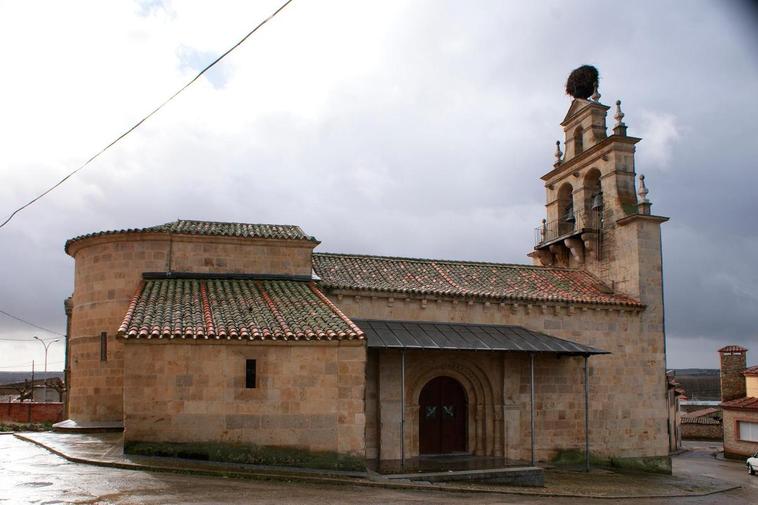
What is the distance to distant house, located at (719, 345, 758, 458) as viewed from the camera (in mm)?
30163

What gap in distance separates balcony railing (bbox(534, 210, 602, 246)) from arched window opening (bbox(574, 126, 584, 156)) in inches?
86.5

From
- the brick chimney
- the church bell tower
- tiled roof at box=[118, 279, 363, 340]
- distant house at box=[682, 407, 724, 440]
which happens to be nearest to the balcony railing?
the church bell tower

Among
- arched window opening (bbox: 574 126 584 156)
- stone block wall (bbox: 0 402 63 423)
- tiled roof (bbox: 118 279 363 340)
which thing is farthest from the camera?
stone block wall (bbox: 0 402 63 423)

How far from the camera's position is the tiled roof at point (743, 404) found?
1191 inches

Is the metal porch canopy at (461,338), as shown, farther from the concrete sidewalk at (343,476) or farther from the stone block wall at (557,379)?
the concrete sidewalk at (343,476)

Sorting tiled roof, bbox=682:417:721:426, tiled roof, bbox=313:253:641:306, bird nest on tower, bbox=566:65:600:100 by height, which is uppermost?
bird nest on tower, bbox=566:65:600:100

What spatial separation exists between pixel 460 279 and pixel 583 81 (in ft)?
32.7

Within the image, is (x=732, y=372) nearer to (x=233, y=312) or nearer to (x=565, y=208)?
(x=565, y=208)

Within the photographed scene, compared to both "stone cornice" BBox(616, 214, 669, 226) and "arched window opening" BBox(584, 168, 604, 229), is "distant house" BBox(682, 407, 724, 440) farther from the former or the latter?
"stone cornice" BBox(616, 214, 669, 226)

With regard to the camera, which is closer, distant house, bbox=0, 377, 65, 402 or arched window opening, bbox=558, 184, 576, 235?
arched window opening, bbox=558, 184, 576, 235

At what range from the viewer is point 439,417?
18062mm

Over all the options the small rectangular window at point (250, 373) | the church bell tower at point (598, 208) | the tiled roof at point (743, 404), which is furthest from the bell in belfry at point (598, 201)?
the tiled roof at point (743, 404)

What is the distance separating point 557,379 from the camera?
61.9ft

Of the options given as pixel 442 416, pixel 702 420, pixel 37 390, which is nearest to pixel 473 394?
pixel 442 416
